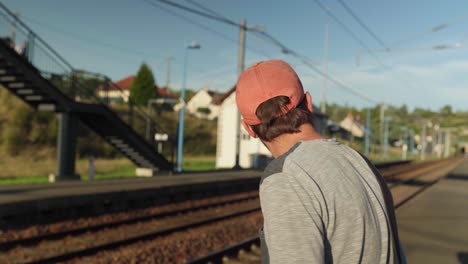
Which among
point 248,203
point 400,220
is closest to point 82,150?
point 248,203

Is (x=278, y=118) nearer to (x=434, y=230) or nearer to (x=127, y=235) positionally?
(x=127, y=235)

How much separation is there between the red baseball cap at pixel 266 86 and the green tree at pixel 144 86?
199 ft

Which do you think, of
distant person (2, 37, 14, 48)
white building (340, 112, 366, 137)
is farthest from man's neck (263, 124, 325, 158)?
white building (340, 112, 366, 137)

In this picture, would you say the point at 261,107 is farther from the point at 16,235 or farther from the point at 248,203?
the point at 248,203

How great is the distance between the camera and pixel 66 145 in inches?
667

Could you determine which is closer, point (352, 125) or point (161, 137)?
point (161, 137)

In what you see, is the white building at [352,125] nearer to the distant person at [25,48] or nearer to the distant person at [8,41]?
the distant person at [25,48]

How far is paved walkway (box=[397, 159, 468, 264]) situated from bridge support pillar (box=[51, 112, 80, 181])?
A: 11.7 m

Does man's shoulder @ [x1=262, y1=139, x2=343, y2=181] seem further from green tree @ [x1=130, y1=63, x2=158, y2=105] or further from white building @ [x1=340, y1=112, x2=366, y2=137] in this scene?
white building @ [x1=340, y1=112, x2=366, y2=137]

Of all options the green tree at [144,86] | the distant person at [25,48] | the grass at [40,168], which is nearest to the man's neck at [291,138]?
the distant person at [25,48]

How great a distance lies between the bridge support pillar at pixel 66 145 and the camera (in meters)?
16.7

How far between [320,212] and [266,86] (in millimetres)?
452

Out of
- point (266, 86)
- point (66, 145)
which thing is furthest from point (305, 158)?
point (66, 145)

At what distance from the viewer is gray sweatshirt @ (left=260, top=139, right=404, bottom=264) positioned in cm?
129
